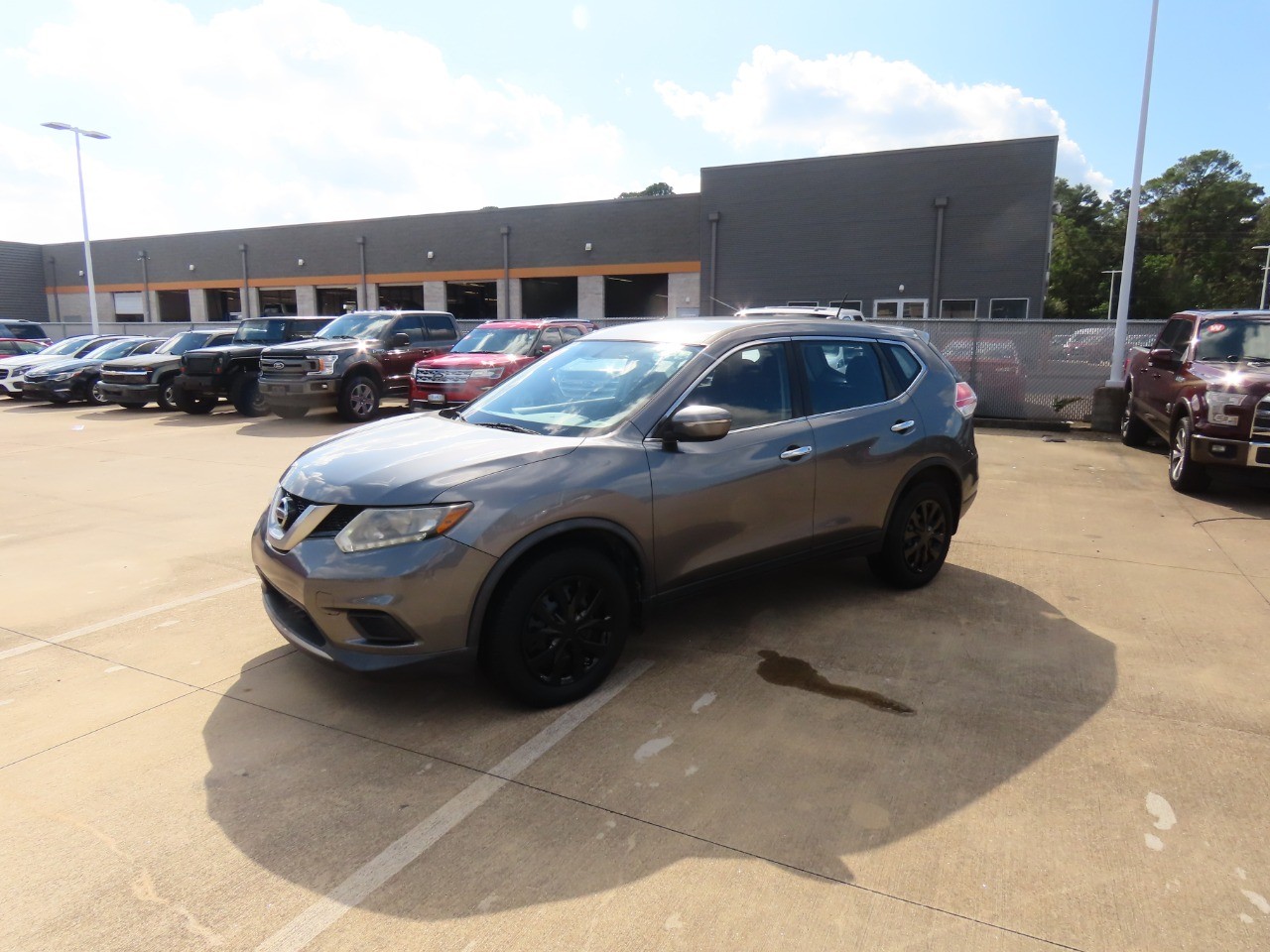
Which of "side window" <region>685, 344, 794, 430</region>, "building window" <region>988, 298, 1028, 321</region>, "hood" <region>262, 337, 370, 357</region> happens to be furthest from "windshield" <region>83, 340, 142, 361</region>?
"building window" <region>988, 298, 1028, 321</region>

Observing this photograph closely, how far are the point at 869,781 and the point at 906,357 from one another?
3083 millimetres

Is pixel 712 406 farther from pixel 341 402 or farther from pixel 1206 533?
pixel 341 402

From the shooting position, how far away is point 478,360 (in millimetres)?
13375

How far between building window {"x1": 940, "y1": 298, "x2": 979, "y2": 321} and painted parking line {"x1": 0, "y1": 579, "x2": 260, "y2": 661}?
24893 mm

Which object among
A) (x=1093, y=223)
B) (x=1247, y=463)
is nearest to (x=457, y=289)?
(x=1247, y=463)

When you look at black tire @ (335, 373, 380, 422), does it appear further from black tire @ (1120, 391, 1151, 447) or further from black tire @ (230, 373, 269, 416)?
black tire @ (1120, 391, 1151, 447)

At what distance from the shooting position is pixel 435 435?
159 inches

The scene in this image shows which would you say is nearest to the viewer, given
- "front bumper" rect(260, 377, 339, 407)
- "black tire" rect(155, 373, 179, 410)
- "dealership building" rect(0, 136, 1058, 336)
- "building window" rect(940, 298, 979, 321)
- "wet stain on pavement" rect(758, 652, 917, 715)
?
"wet stain on pavement" rect(758, 652, 917, 715)

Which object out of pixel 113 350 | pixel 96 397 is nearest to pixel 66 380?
pixel 96 397

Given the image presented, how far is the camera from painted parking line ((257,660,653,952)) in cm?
238

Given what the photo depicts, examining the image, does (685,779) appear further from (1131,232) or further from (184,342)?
(184,342)

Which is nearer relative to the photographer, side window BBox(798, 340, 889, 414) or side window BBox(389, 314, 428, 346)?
side window BBox(798, 340, 889, 414)

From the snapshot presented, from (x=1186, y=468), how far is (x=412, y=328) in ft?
43.0

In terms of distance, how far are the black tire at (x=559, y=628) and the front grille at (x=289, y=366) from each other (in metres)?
11.8
